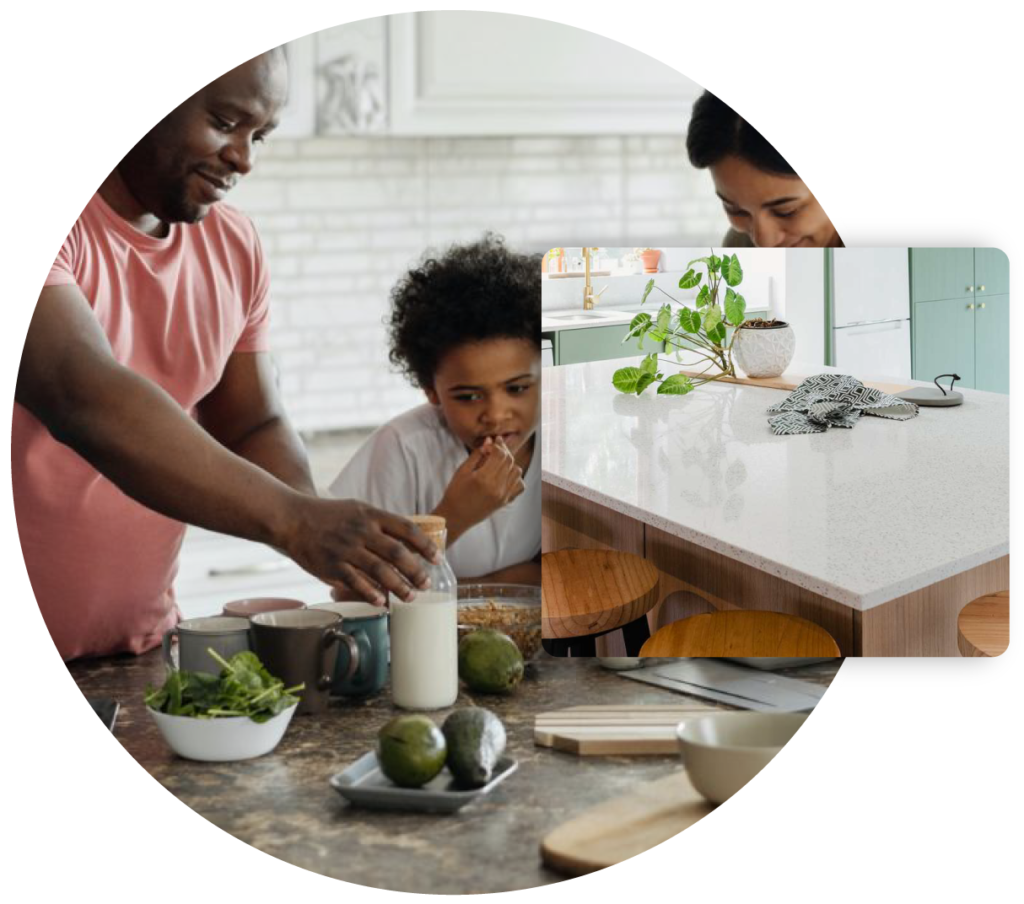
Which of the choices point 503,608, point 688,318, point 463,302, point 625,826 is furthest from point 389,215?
point 625,826

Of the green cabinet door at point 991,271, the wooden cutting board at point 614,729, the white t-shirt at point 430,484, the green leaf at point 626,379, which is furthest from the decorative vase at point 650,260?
the wooden cutting board at point 614,729

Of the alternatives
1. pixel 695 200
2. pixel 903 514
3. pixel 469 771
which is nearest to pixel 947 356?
pixel 903 514

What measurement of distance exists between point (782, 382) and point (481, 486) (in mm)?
329

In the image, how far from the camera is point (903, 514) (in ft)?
4.23

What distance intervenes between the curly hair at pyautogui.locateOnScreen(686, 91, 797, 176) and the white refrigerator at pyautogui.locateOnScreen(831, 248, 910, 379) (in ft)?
0.38

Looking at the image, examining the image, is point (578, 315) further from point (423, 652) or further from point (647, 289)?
point (423, 652)

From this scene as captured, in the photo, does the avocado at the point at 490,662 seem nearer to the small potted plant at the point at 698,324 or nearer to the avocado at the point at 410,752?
the avocado at the point at 410,752

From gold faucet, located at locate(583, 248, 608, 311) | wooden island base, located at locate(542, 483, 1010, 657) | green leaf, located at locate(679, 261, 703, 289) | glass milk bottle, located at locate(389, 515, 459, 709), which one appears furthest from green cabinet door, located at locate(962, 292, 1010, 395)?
glass milk bottle, located at locate(389, 515, 459, 709)

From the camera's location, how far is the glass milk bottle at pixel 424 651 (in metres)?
1.34

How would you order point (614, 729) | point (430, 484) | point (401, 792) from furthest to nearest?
point (430, 484) < point (614, 729) < point (401, 792)

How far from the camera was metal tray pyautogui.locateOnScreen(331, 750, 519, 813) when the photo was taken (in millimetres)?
1162

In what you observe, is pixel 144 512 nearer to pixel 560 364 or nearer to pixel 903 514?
pixel 560 364

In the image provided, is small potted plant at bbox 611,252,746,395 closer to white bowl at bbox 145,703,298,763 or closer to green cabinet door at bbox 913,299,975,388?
green cabinet door at bbox 913,299,975,388

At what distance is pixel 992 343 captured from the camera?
1343 millimetres
